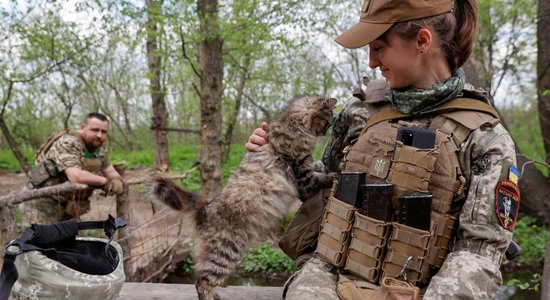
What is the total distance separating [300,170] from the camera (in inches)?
129

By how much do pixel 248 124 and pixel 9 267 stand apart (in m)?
16.9

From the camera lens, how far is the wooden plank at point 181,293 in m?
3.48

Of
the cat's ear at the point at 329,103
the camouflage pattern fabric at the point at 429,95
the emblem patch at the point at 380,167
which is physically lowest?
the emblem patch at the point at 380,167

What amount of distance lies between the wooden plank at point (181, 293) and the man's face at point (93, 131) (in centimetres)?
278

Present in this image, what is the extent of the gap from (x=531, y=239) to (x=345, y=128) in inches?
317

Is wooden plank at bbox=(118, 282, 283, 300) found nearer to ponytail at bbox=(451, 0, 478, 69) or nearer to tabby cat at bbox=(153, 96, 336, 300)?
tabby cat at bbox=(153, 96, 336, 300)

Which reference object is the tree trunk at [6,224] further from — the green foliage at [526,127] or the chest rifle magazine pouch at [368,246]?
the green foliage at [526,127]

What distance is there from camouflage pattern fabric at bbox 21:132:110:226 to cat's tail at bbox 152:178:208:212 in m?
2.55

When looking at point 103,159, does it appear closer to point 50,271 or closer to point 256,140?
point 256,140

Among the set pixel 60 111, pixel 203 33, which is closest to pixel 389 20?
pixel 203 33

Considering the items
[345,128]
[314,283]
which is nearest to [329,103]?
[345,128]

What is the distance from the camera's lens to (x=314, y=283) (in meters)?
1.93

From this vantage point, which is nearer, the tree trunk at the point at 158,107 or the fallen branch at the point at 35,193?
the fallen branch at the point at 35,193

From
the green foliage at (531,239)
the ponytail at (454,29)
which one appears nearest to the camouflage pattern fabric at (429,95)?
the ponytail at (454,29)
